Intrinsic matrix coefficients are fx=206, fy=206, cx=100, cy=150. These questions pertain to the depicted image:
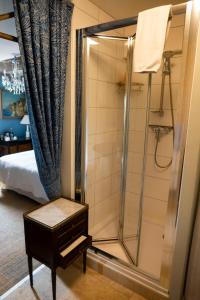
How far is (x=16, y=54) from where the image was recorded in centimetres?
338

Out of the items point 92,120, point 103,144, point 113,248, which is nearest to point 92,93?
point 92,120

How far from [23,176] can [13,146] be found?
182 cm

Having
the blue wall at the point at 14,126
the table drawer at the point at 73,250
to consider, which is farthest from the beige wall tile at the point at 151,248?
the blue wall at the point at 14,126

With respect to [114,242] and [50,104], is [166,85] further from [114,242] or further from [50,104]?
[114,242]

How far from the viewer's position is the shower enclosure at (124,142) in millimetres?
1889

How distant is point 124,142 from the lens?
87.7 inches

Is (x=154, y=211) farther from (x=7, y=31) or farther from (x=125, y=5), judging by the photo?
(x=7, y=31)

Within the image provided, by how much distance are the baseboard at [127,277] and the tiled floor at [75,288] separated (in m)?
0.04

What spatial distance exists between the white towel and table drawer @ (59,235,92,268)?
1324 millimetres

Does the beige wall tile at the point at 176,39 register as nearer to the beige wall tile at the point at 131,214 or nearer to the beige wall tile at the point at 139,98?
the beige wall tile at the point at 139,98

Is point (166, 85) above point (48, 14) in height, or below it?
below

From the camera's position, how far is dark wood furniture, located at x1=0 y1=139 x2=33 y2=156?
4359 mm

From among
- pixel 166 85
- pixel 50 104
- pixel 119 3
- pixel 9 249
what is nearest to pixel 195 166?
pixel 50 104

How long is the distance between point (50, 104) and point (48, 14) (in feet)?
1.98
